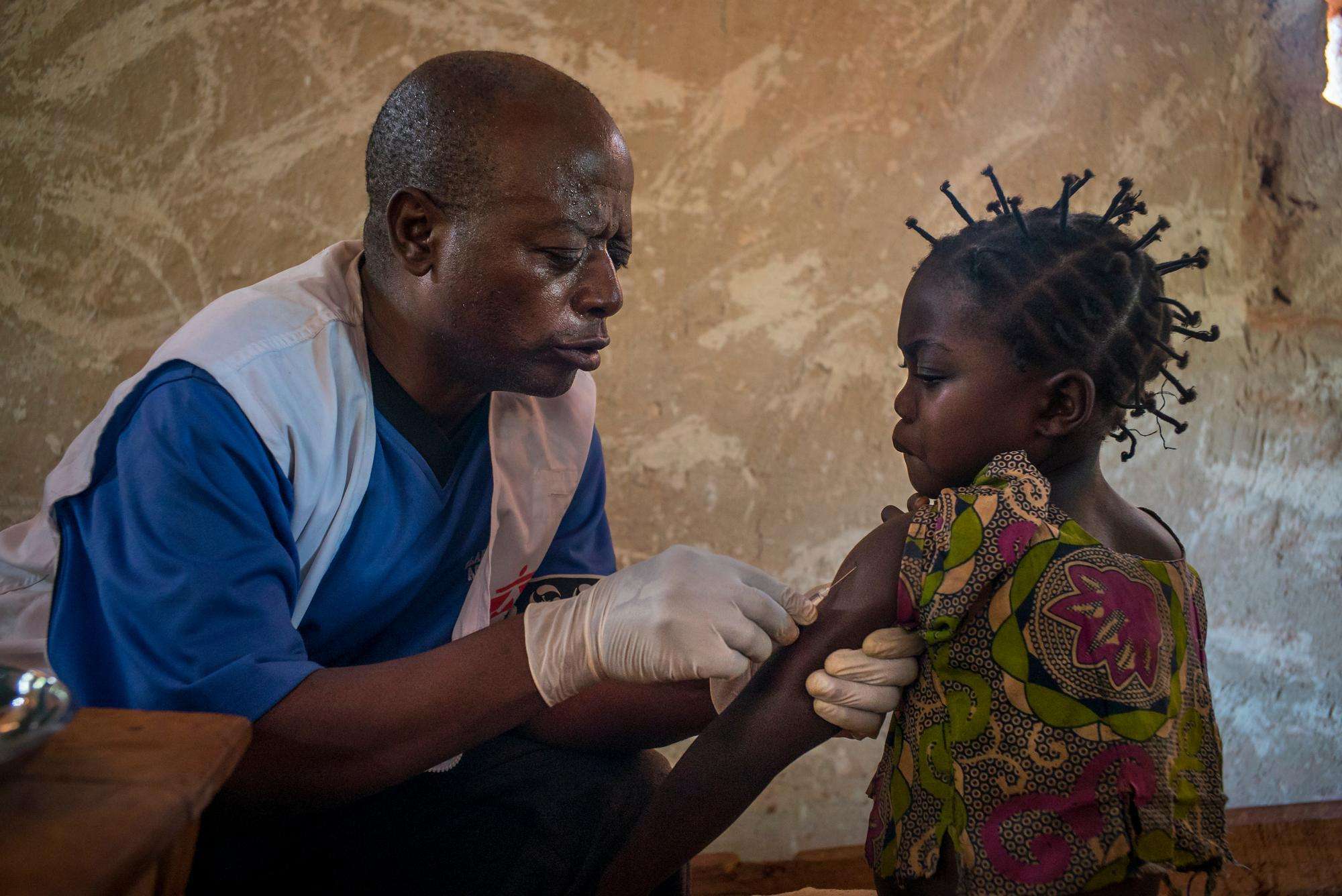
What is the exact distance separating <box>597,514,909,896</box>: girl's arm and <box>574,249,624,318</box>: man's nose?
1.75 ft

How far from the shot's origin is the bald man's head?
148cm

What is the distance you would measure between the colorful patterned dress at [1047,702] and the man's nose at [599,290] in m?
0.58

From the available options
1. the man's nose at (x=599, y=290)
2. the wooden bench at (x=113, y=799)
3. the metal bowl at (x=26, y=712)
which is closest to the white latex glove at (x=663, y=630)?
the man's nose at (x=599, y=290)

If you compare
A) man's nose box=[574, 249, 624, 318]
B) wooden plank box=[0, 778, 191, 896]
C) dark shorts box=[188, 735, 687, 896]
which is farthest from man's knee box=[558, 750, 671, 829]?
wooden plank box=[0, 778, 191, 896]

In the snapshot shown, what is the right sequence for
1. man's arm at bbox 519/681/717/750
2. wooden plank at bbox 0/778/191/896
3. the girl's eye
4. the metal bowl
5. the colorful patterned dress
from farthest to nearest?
man's arm at bbox 519/681/717/750, the girl's eye, the colorful patterned dress, the metal bowl, wooden plank at bbox 0/778/191/896

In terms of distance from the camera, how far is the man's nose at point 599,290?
1529 millimetres

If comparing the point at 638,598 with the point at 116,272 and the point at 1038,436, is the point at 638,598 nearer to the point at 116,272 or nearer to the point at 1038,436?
the point at 1038,436

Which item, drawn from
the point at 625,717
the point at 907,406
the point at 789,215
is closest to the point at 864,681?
the point at 907,406

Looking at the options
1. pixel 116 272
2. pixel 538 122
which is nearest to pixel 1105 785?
pixel 538 122

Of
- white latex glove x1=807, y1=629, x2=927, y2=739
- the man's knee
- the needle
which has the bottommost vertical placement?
the man's knee

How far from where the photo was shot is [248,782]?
1234 millimetres

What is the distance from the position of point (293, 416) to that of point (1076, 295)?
1.12 m

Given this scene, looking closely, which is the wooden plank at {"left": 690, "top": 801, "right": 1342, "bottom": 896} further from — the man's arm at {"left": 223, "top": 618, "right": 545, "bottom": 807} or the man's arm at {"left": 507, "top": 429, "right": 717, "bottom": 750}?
the man's arm at {"left": 223, "top": 618, "right": 545, "bottom": 807}

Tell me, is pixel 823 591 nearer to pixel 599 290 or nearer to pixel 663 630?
pixel 663 630
